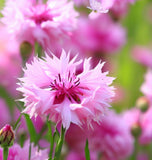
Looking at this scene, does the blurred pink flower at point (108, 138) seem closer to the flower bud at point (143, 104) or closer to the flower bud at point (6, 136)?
the flower bud at point (143, 104)

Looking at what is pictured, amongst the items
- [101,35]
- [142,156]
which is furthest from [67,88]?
[101,35]

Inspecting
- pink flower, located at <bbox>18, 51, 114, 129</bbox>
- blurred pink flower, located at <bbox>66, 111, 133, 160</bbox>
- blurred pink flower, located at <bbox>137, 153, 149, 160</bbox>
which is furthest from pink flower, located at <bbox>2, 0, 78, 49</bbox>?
blurred pink flower, located at <bbox>137, 153, 149, 160</bbox>

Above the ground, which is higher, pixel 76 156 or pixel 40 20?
pixel 40 20

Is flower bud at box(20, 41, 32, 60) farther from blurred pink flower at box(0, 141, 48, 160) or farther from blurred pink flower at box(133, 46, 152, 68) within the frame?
blurred pink flower at box(133, 46, 152, 68)

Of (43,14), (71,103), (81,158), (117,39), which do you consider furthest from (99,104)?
(117,39)

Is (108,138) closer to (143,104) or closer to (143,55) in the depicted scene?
(143,104)

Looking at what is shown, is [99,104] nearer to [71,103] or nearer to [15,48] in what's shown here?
[71,103]
